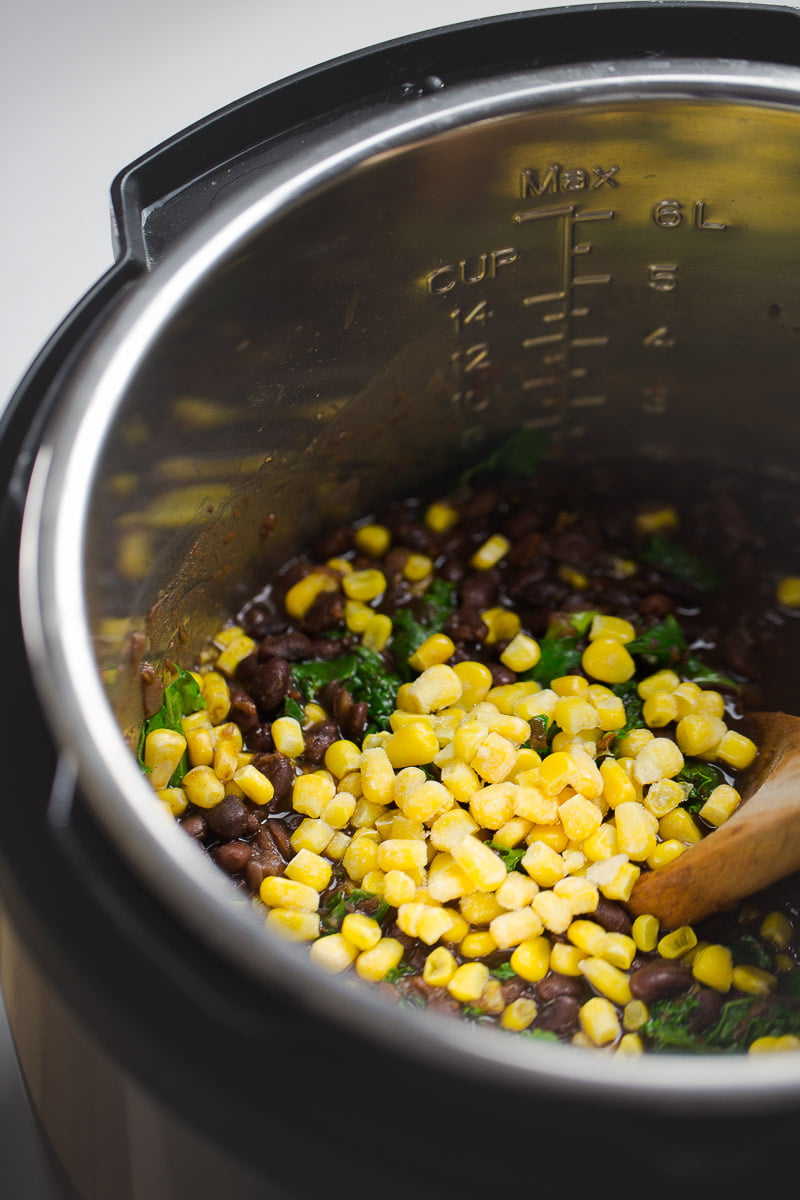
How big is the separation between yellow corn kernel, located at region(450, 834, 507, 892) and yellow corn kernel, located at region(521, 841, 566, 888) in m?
0.04

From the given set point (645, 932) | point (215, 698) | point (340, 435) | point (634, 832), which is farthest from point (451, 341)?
point (645, 932)

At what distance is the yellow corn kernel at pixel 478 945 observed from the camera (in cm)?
125

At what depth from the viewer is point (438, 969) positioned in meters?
1.20

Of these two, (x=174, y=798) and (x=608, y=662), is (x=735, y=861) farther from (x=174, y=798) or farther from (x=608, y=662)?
(x=174, y=798)

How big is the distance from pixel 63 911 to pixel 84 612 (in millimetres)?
232

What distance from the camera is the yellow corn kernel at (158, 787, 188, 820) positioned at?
133 cm

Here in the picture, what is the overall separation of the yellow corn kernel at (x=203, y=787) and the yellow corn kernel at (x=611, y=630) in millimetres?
545

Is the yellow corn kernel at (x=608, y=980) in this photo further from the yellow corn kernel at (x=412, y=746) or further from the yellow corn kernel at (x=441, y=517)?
the yellow corn kernel at (x=441, y=517)

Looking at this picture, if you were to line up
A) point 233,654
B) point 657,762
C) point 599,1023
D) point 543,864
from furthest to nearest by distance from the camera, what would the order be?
point 233,654 → point 657,762 → point 543,864 → point 599,1023

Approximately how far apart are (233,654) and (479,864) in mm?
451

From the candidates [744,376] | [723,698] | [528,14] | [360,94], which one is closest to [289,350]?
[360,94]

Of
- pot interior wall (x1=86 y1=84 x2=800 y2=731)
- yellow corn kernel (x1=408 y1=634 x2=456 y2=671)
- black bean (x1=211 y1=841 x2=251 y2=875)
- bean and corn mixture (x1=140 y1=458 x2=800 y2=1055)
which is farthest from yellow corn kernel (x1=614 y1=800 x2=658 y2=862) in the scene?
pot interior wall (x1=86 y1=84 x2=800 y2=731)

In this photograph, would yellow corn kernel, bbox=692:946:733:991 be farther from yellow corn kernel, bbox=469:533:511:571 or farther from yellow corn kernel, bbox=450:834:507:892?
yellow corn kernel, bbox=469:533:511:571

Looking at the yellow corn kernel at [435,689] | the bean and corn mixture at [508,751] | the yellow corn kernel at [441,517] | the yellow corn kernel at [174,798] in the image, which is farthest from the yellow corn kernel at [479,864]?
the yellow corn kernel at [441,517]
